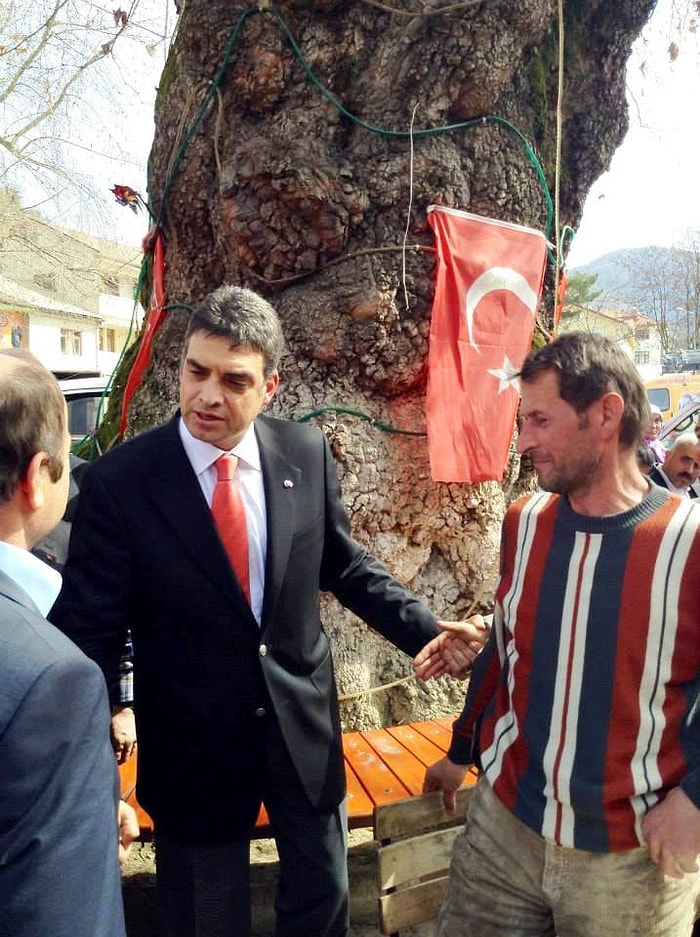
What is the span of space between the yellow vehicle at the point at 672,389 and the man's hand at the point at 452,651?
1714 centimetres

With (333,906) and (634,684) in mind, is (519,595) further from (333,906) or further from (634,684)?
(333,906)

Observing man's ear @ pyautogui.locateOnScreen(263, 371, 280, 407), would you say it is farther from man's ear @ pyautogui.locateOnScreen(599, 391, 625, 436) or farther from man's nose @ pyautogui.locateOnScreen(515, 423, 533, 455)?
man's ear @ pyautogui.locateOnScreen(599, 391, 625, 436)

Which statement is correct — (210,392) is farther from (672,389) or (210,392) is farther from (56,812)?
(672,389)

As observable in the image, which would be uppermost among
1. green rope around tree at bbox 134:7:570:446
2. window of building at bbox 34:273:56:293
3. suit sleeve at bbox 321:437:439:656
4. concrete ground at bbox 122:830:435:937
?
window of building at bbox 34:273:56:293

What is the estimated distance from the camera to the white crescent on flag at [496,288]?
309 cm

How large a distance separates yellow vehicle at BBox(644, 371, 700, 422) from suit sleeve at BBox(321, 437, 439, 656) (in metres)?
17.1

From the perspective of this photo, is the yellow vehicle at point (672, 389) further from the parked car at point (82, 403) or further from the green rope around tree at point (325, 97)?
the green rope around tree at point (325, 97)

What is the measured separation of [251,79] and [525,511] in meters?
2.11

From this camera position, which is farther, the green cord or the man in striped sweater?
the green cord

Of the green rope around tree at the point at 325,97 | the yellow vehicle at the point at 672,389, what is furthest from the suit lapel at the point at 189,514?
the yellow vehicle at the point at 672,389

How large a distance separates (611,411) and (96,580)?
48.4 inches

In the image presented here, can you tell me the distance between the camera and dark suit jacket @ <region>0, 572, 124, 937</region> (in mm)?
957

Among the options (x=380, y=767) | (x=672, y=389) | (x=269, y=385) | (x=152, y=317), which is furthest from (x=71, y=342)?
(x=269, y=385)

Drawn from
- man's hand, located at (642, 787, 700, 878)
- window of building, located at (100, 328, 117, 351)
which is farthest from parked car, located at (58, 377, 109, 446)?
window of building, located at (100, 328, 117, 351)
